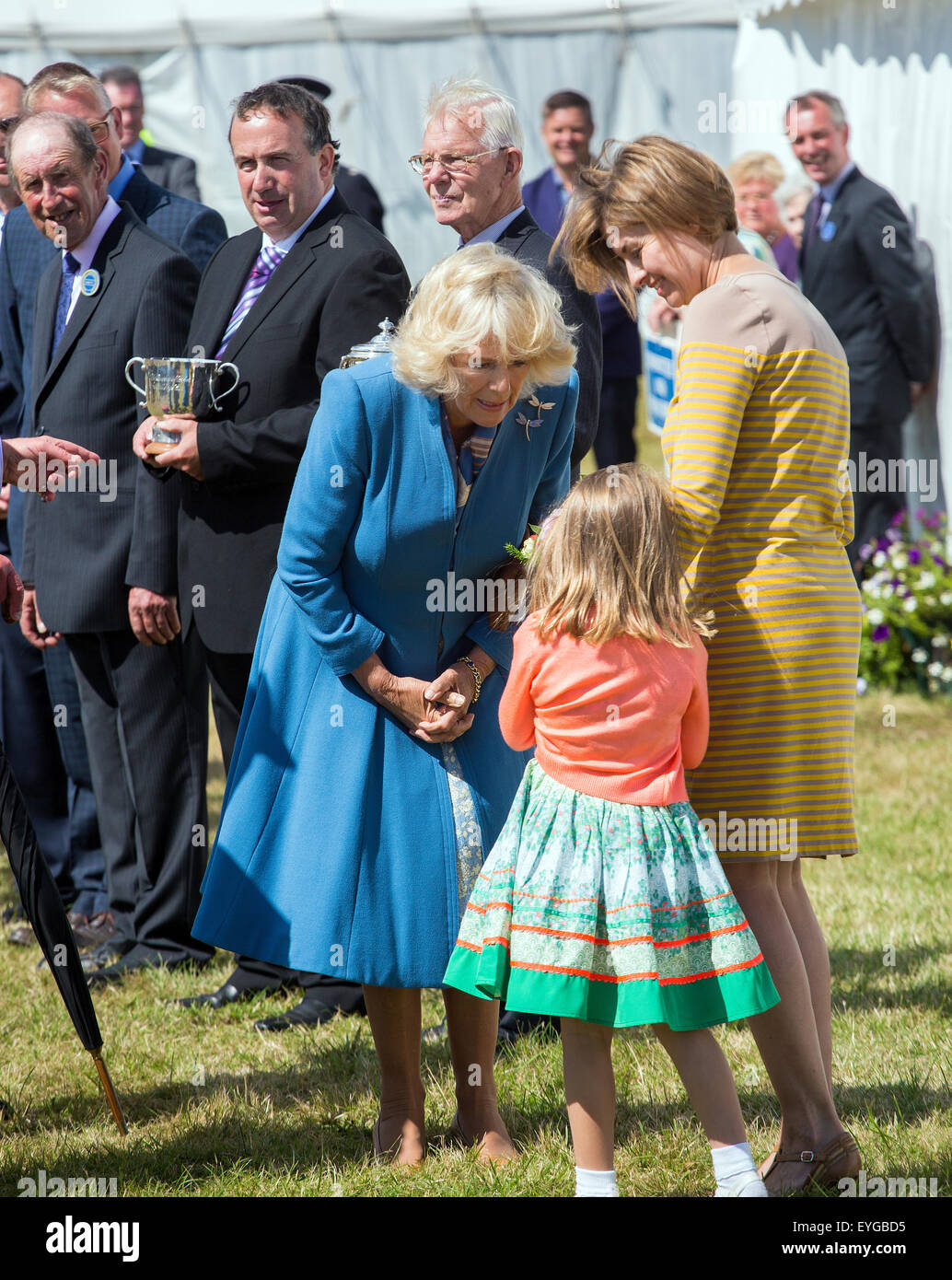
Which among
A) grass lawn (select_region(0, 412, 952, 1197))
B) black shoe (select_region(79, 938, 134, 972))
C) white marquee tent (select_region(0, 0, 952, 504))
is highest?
white marquee tent (select_region(0, 0, 952, 504))

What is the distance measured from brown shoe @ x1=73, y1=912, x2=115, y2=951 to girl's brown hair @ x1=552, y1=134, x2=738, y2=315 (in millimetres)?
3002

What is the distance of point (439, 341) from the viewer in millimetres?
2824

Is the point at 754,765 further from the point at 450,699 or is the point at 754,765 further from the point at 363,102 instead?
the point at 363,102

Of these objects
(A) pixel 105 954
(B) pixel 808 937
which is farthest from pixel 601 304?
(B) pixel 808 937

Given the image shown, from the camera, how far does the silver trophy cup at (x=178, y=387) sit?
3799mm

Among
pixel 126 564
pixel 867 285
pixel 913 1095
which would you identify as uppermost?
pixel 867 285

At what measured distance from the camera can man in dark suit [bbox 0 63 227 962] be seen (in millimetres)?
4832

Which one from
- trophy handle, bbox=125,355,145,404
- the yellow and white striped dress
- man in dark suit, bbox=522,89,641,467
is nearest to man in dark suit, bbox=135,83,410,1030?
trophy handle, bbox=125,355,145,404

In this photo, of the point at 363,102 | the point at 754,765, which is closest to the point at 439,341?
the point at 754,765

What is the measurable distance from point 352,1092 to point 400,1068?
22.5 inches

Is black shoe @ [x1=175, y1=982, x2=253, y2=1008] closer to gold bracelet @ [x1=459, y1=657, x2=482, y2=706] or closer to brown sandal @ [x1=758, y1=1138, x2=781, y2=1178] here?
gold bracelet @ [x1=459, y1=657, x2=482, y2=706]

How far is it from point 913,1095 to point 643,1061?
69 cm

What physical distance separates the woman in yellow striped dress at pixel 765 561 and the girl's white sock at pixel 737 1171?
0.31 meters

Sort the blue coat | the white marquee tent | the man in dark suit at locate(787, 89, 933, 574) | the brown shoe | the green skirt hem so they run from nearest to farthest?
1. the green skirt hem
2. the blue coat
3. the brown shoe
4. the man in dark suit at locate(787, 89, 933, 574)
5. the white marquee tent
